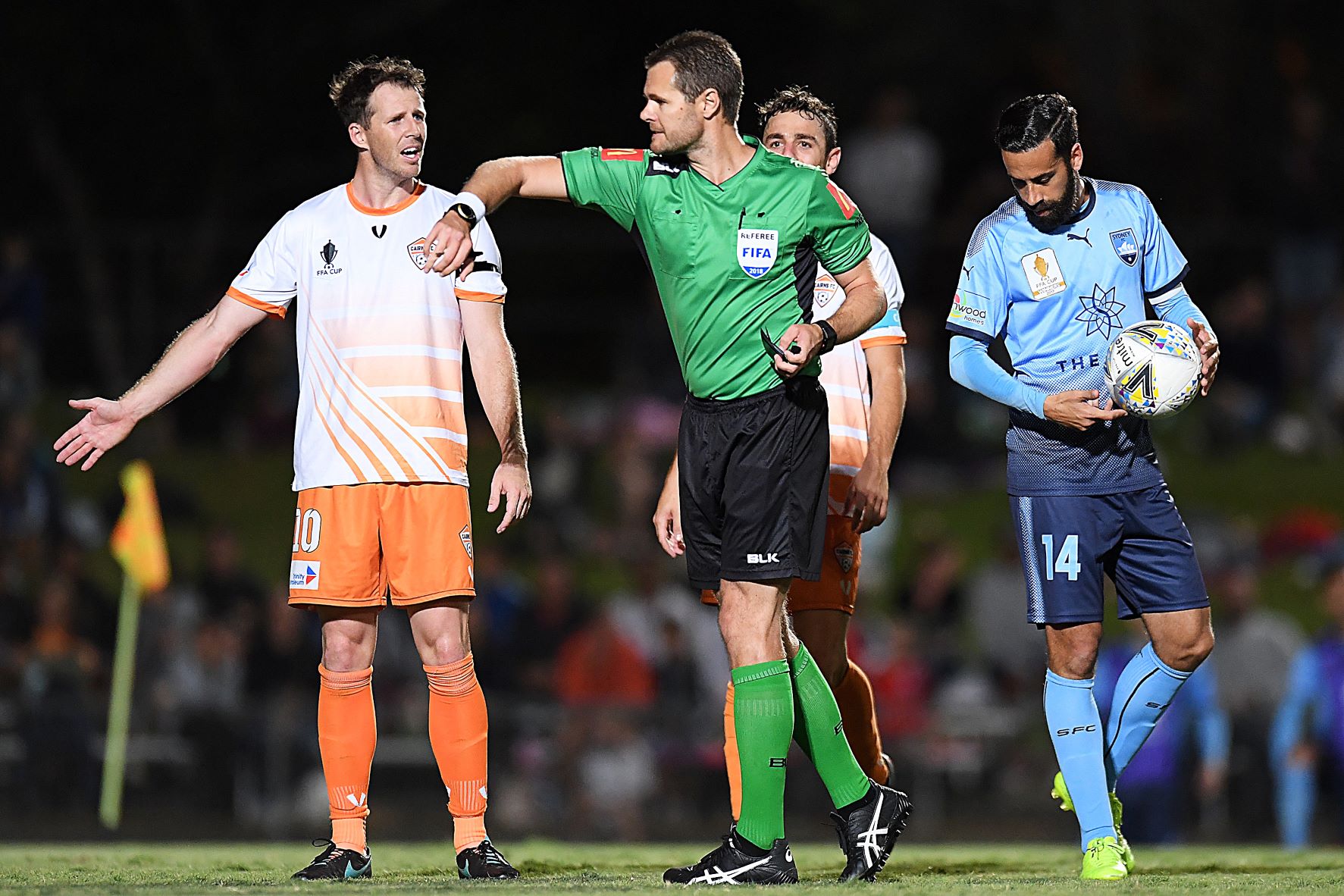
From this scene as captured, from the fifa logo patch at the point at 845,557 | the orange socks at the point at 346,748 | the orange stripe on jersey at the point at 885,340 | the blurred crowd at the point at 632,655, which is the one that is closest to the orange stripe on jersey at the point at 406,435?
the orange socks at the point at 346,748

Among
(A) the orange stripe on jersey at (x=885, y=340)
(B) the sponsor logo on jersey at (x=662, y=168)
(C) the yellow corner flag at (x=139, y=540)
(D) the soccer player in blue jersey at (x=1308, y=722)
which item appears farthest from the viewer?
(D) the soccer player in blue jersey at (x=1308, y=722)

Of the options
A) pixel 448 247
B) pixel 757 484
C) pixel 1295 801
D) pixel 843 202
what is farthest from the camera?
pixel 1295 801

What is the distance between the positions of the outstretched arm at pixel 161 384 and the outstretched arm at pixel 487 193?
746 mm

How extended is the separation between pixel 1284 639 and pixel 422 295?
28.7 feet

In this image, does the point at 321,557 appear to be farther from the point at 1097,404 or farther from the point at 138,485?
the point at 138,485

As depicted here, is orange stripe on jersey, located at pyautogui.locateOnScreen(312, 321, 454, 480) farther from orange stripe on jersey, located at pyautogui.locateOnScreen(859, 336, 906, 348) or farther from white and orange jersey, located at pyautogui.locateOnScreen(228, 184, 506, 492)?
orange stripe on jersey, located at pyautogui.locateOnScreen(859, 336, 906, 348)

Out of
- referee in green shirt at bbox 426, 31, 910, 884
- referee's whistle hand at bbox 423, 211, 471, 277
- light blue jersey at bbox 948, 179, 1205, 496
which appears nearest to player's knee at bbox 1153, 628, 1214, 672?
light blue jersey at bbox 948, 179, 1205, 496

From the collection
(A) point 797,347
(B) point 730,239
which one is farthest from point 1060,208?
(A) point 797,347

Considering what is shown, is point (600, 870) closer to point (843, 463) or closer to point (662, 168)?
point (843, 463)

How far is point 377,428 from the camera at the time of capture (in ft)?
20.3

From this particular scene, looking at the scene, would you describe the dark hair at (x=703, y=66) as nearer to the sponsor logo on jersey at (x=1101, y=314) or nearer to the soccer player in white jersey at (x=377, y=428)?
the soccer player in white jersey at (x=377, y=428)

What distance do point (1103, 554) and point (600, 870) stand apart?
7.00 ft

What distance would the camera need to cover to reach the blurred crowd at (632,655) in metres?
12.5

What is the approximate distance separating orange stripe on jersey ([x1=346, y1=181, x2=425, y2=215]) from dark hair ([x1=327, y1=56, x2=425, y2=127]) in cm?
24
